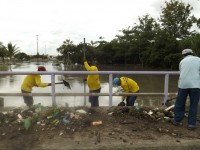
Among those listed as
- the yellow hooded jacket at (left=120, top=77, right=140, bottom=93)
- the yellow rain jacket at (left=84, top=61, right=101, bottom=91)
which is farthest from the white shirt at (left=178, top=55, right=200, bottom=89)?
the yellow rain jacket at (left=84, top=61, right=101, bottom=91)

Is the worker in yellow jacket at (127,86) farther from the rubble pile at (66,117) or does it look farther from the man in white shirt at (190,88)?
the man in white shirt at (190,88)

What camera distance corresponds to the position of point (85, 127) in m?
5.61

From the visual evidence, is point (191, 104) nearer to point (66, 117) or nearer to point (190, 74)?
point (190, 74)

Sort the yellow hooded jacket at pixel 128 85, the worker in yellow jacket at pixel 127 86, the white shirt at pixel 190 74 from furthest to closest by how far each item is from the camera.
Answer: the yellow hooded jacket at pixel 128 85, the worker in yellow jacket at pixel 127 86, the white shirt at pixel 190 74

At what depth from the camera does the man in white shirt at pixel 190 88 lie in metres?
5.79

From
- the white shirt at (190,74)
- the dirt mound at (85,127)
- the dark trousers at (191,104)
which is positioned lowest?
the dirt mound at (85,127)

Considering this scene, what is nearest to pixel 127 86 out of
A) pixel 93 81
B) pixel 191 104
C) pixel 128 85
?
pixel 128 85

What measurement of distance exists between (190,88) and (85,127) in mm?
2091

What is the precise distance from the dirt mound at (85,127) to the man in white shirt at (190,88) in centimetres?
22

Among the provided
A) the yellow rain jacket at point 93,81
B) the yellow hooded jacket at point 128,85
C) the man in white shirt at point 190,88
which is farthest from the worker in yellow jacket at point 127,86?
the man in white shirt at point 190,88

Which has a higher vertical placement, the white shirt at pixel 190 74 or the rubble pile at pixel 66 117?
the white shirt at pixel 190 74

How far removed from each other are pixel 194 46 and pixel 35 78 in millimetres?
32936

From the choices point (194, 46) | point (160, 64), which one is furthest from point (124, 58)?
point (194, 46)

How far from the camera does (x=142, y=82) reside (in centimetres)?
1582
